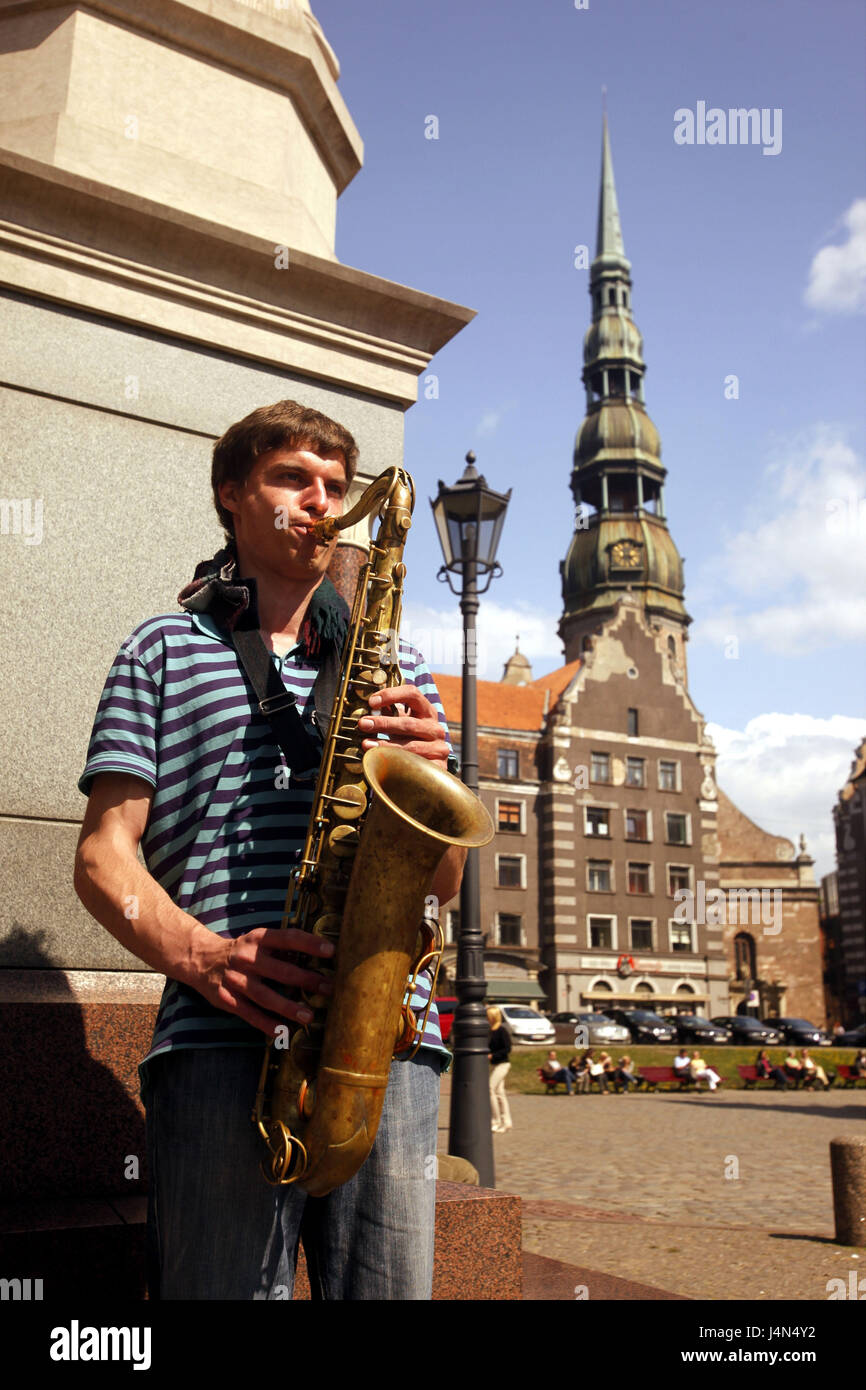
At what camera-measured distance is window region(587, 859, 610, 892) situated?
168ft

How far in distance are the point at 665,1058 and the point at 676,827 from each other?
2092 cm

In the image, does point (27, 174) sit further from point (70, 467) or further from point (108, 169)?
point (70, 467)

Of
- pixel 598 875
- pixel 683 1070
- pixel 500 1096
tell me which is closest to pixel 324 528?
pixel 500 1096

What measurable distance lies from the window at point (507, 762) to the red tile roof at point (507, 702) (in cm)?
140

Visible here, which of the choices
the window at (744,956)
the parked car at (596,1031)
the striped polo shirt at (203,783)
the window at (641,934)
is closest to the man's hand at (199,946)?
the striped polo shirt at (203,783)

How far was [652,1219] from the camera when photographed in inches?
363

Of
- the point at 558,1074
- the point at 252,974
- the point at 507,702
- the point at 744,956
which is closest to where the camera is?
the point at 252,974

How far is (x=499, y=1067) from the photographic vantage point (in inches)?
658

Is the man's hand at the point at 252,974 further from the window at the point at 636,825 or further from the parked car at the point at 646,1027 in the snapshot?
the window at the point at 636,825

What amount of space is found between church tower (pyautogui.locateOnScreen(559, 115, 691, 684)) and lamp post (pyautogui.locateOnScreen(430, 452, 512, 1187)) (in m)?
63.7

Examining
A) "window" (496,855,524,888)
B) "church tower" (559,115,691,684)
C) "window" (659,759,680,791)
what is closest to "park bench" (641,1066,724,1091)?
"window" (496,855,524,888)

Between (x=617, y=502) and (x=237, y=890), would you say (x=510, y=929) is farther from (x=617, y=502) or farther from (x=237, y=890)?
(x=237, y=890)

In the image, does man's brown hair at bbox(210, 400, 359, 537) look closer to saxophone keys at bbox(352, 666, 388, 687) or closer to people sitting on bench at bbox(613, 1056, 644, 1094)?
saxophone keys at bbox(352, 666, 388, 687)
